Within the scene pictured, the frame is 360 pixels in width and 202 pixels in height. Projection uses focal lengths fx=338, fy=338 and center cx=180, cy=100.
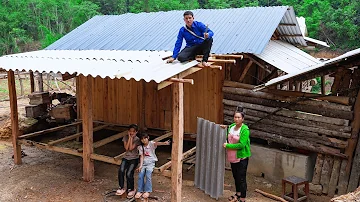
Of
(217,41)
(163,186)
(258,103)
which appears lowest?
(163,186)

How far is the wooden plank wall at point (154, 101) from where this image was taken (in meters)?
8.71

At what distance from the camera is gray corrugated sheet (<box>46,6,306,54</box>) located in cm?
842

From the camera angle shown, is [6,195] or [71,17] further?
[71,17]

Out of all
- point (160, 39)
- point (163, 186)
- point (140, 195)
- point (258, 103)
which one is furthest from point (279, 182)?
point (160, 39)

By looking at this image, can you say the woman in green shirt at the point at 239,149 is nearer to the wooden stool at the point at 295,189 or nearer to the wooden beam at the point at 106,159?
the wooden stool at the point at 295,189

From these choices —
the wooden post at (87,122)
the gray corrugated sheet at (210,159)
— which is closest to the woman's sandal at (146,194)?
the gray corrugated sheet at (210,159)

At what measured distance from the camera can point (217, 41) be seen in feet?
28.4

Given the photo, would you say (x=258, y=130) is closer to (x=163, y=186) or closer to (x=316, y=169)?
(x=316, y=169)

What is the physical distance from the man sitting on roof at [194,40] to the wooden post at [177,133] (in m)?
0.58

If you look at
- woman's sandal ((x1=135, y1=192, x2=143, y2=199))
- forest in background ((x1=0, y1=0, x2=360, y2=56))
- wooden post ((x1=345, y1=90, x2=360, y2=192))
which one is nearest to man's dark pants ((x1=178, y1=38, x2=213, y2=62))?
woman's sandal ((x1=135, y1=192, x2=143, y2=199))

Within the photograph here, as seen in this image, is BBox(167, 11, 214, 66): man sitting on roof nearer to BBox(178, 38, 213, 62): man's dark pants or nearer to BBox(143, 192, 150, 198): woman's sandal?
BBox(178, 38, 213, 62): man's dark pants

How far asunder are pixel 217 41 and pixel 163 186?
3846 mm

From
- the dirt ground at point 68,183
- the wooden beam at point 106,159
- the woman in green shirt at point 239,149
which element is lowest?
the dirt ground at point 68,183

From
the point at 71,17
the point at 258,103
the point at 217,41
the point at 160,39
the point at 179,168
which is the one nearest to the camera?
the point at 179,168
